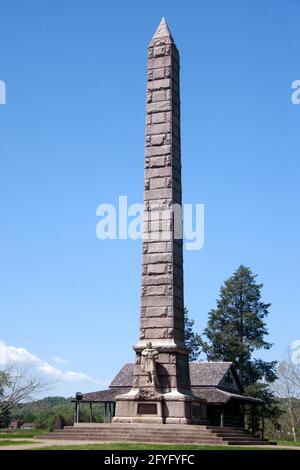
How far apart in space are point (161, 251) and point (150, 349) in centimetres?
332

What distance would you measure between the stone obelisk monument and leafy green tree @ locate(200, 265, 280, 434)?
27968mm

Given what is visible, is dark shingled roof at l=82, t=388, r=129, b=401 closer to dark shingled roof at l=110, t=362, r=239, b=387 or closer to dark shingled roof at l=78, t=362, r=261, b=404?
dark shingled roof at l=78, t=362, r=261, b=404

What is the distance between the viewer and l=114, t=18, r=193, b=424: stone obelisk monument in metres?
19.2

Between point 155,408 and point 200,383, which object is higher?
point 200,383

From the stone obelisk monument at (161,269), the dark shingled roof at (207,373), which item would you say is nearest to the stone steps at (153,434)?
the stone obelisk monument at (161,269)

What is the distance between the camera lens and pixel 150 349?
19.6m

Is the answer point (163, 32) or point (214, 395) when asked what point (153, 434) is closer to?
point (163, 32)

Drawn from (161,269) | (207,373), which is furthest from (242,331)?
(161,269)

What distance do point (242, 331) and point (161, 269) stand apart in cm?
3122

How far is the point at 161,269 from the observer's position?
2059 centimetres

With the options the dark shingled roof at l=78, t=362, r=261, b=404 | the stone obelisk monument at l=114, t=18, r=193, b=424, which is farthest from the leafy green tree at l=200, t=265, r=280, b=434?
the stone obelisk monument at l=114, t=18, r=193, b=424

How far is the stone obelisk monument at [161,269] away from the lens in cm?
1925

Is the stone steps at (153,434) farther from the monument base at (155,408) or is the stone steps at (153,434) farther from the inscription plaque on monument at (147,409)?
the inscription plaque on monument at (147,409)
